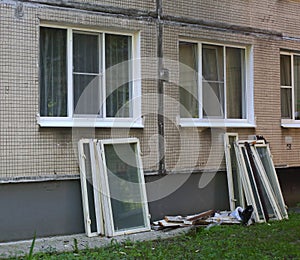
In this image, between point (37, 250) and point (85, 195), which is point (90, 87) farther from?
point (37, 250)

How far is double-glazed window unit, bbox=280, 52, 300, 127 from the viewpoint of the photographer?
11.1 meters

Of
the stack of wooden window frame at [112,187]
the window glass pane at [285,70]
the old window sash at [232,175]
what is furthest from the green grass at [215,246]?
the window glass pane at [285,70]

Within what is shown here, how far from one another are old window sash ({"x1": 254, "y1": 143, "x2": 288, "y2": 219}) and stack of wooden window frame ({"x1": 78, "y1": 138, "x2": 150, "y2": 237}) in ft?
9.21

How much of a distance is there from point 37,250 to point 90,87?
2.96m

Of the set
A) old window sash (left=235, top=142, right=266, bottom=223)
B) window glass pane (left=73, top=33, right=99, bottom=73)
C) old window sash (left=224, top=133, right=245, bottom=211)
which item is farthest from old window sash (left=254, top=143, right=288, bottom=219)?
window glass pane (left=73, top=33, right=99, bottom=73)

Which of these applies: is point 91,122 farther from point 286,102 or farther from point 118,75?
point 286,102

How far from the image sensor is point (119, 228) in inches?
314

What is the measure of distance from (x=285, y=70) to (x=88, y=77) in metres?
5.06

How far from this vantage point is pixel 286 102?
1112 cm

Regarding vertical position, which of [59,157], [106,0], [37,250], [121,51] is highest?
[106,0]

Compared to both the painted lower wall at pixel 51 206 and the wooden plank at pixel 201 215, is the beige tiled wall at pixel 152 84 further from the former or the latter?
the wooden plank at pixel 201 215

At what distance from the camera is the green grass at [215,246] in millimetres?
6469

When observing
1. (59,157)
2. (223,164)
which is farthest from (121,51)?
(223,164)

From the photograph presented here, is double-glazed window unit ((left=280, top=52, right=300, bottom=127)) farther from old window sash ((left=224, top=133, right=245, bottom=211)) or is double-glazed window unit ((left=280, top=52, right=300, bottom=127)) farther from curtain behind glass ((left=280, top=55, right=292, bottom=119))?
old window sash ((left=224, top=133, right=245, bottom=211))
